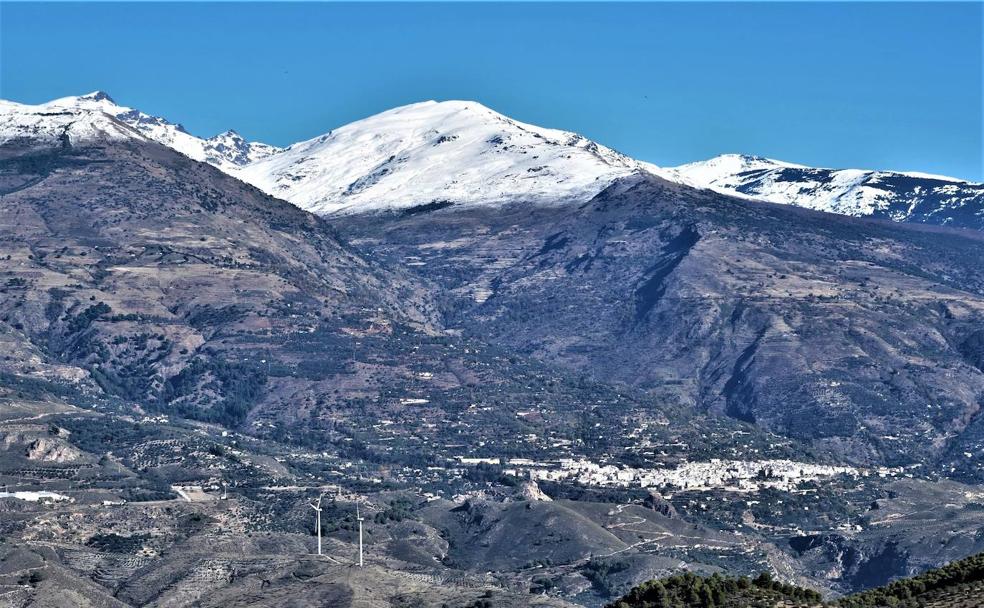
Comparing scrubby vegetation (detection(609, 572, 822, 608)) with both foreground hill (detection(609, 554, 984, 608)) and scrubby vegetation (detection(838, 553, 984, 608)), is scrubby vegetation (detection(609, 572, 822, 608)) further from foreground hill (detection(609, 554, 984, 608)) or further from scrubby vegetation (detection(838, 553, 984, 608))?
scrubby vegetation (detection(838, 553, 984, 608))

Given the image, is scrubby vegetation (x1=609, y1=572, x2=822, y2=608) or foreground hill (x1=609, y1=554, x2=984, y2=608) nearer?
foreground hill (x1=609, y1=554, x2=984, y2=608)

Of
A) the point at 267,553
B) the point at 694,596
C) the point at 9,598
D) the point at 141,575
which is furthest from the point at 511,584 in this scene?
the point at 694,596

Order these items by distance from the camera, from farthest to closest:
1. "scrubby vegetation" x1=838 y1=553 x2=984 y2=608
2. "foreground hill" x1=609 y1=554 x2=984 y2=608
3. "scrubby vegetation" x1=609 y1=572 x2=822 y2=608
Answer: "scrubby vegetation" x1=609 y1=572 x2=822 y2=608, "scrubby vegetation" x1=838 y1=553 x2=984 y2=608, "foreground hill" x1=609 y1=554 x2=984 y2=608

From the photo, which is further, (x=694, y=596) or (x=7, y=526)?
(x=7, y=526)

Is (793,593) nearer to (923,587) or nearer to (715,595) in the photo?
(715,595)

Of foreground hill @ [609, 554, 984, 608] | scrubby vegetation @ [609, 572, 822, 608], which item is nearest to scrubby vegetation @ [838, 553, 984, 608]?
foreground hill @ [609, 554, 984, 608]

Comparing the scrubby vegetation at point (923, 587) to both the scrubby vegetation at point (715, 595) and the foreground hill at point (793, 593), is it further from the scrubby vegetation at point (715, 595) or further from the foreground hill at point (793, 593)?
the scrubby vegetation at point (715, 595)

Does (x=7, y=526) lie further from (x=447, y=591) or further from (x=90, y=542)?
(x=447, y=591)

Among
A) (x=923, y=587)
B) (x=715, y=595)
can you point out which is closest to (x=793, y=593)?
(x=715, y=595)
